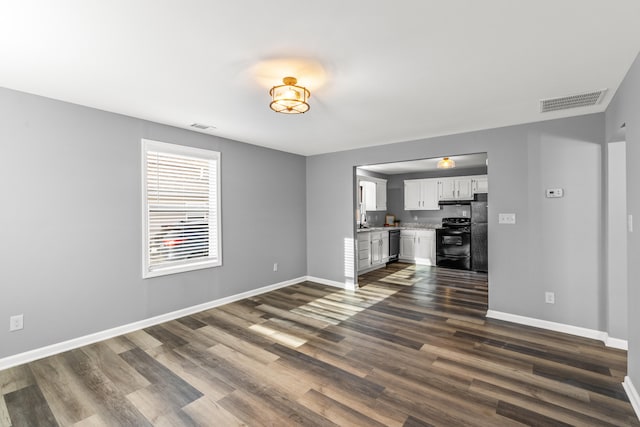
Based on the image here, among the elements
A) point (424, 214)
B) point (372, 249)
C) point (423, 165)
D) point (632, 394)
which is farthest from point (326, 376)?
point (424, 214)

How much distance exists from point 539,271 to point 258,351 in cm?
345

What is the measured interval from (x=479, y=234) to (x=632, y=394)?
15.0ft

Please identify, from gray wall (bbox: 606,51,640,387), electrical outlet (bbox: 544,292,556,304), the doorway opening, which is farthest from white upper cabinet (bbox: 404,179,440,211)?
gray wall (bbox: 606,51,640,387)

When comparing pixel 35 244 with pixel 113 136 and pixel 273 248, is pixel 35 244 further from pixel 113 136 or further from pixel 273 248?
pixel 273 248

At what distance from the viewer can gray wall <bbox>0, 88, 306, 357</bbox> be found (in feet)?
9.01

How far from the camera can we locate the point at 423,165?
7.11 meters

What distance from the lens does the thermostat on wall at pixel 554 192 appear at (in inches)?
137

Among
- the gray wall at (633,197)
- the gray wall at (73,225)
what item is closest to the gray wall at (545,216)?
the gray wall at (633,197)

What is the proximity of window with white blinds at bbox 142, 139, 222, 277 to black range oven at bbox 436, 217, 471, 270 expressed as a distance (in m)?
5.28

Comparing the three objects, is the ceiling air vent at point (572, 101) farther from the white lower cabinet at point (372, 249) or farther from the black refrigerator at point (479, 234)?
the white lower cabinet at point (372, 249)

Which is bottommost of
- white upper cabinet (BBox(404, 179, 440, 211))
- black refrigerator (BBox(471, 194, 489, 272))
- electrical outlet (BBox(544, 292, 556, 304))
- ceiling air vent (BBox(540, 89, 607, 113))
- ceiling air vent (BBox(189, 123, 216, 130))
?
electrical outlet (BBox(544, 292, 556, 304))

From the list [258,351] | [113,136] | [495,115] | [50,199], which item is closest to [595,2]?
[495,115]

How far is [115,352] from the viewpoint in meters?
2.98

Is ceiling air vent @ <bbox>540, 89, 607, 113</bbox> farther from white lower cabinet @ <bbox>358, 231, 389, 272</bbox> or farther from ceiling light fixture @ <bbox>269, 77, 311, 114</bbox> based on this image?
white lower cabinet @ <bbox>358, 231, 389, 272</bbox>
